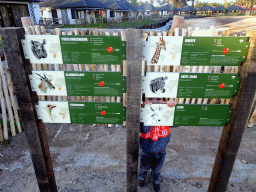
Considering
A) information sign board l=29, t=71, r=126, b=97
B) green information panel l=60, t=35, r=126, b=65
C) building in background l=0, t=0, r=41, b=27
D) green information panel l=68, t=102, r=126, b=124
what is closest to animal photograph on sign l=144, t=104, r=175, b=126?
green information panel l=68, t=102, r=126, b=124

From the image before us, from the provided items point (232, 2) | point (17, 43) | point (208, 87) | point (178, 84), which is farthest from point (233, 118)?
point (232, 2)

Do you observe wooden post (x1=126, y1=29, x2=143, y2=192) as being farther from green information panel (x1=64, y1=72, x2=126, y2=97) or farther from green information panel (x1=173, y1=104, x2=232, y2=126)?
green information panel (x1=173, y1=104, x2=232, y2=126)

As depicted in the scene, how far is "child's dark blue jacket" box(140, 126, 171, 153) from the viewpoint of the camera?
275 cm

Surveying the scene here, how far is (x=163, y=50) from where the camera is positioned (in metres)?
1.97

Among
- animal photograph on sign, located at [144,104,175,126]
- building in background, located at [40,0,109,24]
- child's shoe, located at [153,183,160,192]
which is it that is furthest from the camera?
building in background, located at [40,0,109,24]

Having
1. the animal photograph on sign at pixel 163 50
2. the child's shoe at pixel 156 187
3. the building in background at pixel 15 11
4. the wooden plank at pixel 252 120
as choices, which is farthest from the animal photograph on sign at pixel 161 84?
the building in background at pixel 15 11

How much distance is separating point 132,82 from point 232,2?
115 meters

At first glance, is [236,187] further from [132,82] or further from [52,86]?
[52,86]

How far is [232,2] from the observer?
299 ft

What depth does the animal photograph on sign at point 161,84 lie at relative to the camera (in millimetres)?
2068

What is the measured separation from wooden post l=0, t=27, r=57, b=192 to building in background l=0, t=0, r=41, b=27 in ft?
66.8

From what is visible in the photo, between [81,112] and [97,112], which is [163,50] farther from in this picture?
[81,112]

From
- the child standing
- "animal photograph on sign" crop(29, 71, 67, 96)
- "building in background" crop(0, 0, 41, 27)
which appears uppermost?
"building in background" crop(0, 0, 41, 27)

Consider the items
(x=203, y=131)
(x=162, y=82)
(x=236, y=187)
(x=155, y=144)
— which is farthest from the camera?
(x=203, y=131)
